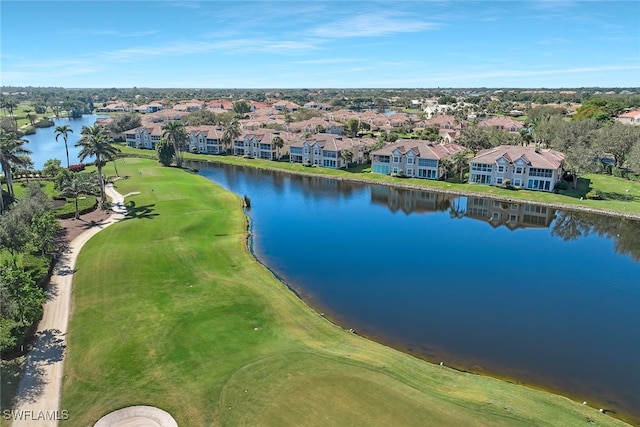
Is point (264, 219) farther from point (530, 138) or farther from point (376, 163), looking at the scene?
point (530, 138)

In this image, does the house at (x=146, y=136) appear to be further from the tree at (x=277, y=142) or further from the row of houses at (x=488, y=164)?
the row of houses at (x=488, y=164)

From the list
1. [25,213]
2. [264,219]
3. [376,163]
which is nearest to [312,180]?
[376,163]

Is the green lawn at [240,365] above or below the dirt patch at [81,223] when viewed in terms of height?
below

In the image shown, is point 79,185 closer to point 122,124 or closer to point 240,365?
point 240,365

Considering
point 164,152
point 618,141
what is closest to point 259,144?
point 164,152

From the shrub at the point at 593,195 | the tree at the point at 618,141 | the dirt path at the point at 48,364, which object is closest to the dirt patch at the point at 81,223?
the dirt path at the point at 48,364

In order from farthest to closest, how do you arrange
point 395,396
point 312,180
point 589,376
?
point 312,180
point 589,376
point 395,396
